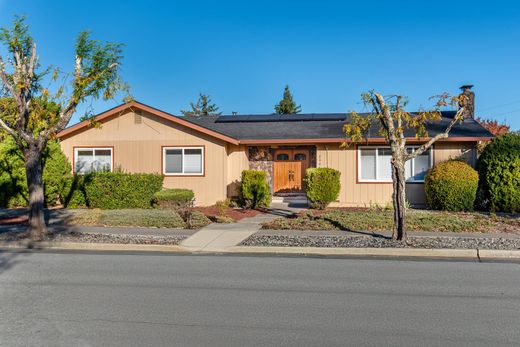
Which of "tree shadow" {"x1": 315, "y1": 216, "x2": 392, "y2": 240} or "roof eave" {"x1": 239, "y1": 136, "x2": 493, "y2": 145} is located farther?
"roof eave" {"x1": 239, "y1": 136, "x2": 493, "y2": 145}

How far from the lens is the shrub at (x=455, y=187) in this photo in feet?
53.3

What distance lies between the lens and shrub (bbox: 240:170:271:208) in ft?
59.1

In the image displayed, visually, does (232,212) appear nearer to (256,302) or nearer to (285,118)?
(285,118)

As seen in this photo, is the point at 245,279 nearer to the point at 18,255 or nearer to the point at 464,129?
the point at 18,255

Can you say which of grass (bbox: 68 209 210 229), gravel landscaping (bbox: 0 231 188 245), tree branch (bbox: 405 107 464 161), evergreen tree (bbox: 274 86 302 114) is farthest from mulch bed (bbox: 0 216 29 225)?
evergreen tree (bbox: 274 86 302 114)

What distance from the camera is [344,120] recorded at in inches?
884

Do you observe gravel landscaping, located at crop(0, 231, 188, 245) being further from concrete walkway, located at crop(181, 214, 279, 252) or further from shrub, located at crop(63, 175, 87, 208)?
shrub, located at crop(63, 175, 87, 208)

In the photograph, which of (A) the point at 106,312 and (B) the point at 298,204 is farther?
(B) the point at 298,204

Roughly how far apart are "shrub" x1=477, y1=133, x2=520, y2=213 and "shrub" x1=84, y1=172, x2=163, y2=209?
12.1m

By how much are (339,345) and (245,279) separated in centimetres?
321

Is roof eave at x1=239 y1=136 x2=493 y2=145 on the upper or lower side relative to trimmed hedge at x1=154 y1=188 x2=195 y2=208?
upper

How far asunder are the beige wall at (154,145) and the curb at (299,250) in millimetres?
8242

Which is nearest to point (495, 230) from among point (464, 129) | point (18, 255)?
point (464, 129)

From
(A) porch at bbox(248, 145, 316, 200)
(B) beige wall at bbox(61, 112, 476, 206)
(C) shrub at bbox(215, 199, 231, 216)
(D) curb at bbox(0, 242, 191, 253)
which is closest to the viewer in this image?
(D) curb at bbox(0, 242, 191, 253)
